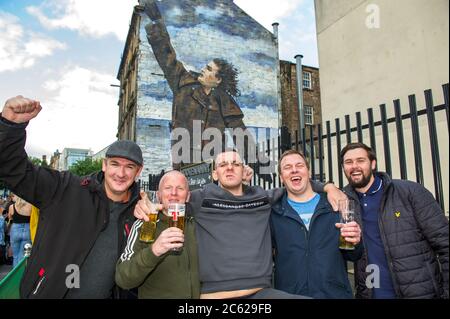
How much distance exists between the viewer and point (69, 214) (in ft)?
8.95

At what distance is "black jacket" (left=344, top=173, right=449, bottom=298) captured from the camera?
2789 millimetres

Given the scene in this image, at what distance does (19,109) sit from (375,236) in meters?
3.42

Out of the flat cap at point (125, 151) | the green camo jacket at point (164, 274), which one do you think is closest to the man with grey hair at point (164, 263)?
the green camo jacket at point (164, 274)

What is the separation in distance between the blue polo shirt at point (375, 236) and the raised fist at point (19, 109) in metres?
3.26

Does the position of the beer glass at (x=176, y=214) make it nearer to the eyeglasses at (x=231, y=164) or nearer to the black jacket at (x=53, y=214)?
the black jacket at (x=53, y=214)

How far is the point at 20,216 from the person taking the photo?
6758 mm

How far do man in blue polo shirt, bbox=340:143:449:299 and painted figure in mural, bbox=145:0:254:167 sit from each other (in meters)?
17.5

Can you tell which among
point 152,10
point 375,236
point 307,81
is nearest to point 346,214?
point 375,236

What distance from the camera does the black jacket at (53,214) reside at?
8.16ft

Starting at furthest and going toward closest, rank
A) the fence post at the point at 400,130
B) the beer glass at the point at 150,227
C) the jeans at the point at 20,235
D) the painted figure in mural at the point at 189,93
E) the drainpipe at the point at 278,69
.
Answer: the drainpipe at the point at 278,69 → the painted figure in mural at the point at 189,93 → the jeans at the point at 20,235 → the fence post at the point at 400,130 → the beer glass at the point at 150,227

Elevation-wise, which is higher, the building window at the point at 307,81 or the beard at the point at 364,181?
the building window at the point at 307,81

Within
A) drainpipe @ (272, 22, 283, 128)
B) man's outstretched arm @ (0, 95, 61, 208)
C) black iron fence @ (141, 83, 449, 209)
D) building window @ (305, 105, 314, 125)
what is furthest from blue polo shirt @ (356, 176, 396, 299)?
building window @ (305, 105, 314, 125)

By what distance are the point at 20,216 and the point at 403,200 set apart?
745 cm

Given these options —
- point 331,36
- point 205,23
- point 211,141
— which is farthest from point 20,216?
point 205,23
